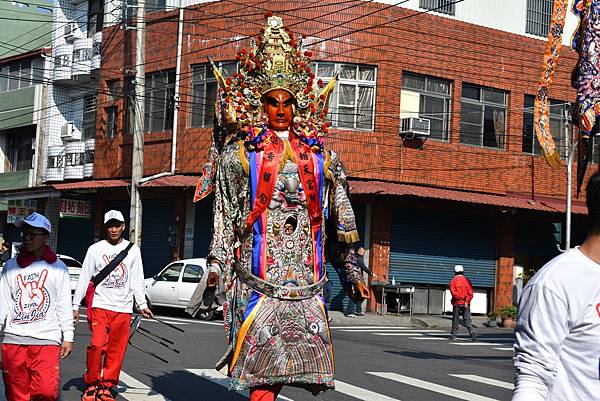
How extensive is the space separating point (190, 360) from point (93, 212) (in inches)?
871

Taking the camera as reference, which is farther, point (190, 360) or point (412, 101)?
point (412, 101)

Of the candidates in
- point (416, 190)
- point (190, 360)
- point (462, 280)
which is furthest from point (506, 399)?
point (416, 190)

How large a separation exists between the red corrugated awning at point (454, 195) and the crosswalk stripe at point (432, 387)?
45.3 feet

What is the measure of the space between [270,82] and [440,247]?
873 inches

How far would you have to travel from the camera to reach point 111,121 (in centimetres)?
3328

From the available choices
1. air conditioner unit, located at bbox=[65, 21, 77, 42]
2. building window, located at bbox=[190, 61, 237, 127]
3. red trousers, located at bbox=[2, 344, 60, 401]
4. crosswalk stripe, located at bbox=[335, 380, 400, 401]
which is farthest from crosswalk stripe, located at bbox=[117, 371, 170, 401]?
air conditioner unit, located at bbox=[65, 21, 77, 42]

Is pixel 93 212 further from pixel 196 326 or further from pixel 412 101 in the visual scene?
pixel 196 326

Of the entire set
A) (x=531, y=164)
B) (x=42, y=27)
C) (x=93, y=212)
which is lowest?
(x=93, y=212)

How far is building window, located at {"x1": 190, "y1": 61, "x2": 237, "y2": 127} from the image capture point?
28.9 m

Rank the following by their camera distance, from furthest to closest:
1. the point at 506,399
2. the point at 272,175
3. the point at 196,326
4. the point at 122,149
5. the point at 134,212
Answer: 1. the point at 122,149
2. the point at 134,212
3. the point at 196,326
4. the point at 506,399
5. the point at 272,175

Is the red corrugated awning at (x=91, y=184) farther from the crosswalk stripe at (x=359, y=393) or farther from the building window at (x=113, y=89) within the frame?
the crosswalk stripe at (x=359, y=393)

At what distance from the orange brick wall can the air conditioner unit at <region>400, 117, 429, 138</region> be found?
239 mm

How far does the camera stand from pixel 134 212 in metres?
26.6

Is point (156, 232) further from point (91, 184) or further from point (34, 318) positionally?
point (34, 318)
